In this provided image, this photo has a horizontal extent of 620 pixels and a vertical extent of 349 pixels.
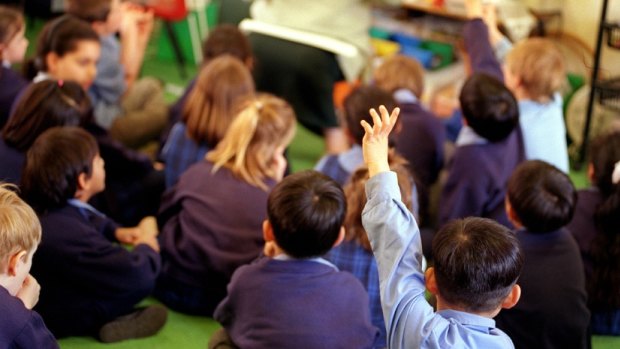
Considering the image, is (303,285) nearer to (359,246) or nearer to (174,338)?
(359,246)

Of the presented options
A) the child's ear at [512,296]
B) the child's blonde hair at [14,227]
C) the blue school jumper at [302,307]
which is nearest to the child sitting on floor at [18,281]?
the child's blonde hair at [14,227]

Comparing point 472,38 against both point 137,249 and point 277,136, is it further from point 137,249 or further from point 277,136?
point 137,249

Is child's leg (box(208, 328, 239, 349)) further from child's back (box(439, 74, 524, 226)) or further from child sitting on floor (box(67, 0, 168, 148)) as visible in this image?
child sitting on floor (box(67, 0, 168, 148))

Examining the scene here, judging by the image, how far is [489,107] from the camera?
240 cm

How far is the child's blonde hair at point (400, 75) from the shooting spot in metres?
2.87

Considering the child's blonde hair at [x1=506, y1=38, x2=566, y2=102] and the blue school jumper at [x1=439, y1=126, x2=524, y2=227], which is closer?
the blue school jumper at [x1=439, y1=126, x2=524, y2=227]

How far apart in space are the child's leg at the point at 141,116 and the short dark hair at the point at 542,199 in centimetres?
171

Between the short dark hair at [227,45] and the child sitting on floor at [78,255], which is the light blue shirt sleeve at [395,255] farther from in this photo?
A: the short dark hair at [227,45]

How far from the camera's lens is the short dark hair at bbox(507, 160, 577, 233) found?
1.94 m

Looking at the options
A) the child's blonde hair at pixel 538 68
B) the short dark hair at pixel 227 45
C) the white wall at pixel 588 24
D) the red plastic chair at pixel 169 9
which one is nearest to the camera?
the child's blonde hair at pixel 538 68

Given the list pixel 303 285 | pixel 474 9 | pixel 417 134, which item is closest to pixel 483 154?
pixel 417 134

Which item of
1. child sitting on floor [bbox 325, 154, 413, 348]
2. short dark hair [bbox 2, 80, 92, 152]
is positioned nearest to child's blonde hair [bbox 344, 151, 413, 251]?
child sitting on floor [bbox 325, 154, 413, 348]

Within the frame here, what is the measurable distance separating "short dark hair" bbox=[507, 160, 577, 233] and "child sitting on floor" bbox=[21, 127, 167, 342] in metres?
1.00

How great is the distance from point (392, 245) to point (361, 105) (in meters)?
1.05
